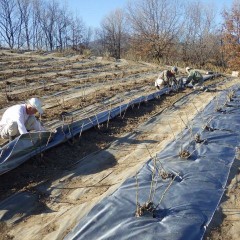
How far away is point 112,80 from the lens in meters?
11.6

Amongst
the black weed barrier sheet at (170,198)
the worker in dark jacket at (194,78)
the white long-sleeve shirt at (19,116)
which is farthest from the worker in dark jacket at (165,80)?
the white long-sleeve shirt at (19,116)

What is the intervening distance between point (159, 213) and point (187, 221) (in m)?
0.28

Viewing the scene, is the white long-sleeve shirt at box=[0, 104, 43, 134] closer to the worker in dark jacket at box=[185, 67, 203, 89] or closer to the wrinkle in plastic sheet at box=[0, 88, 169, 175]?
the wrinkle in plastic sheet at box=[0, 88, 169, 175]

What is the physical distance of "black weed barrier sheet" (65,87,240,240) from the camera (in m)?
2.72

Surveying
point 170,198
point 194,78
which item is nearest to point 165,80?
point 194,78

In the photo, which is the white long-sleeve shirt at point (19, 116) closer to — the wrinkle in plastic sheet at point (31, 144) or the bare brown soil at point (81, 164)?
the wrinkle in plastic sheet at point (31, 144)

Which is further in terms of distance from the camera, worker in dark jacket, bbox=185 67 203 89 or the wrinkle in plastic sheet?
worker in dark jacket, bbox=185 67 203 89

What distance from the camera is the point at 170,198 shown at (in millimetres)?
3242

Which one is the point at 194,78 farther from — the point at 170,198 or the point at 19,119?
the point at 170,198

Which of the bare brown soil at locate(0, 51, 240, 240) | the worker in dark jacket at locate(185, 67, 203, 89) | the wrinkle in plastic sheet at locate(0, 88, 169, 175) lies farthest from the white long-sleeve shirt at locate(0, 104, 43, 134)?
the worker in dark jacket at locate(185, 67, 203, 89)

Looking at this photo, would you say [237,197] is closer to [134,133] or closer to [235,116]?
[134,133]

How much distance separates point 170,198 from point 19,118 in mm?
2174

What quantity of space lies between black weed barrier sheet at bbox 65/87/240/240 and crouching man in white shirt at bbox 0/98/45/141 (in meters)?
1.58

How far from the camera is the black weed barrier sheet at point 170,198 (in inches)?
107
